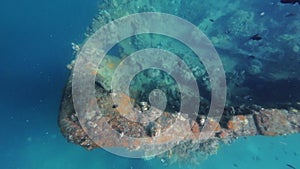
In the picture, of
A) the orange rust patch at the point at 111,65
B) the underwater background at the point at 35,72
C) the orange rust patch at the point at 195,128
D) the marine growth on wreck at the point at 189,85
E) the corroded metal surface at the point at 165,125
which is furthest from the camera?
the underwater background at the point at 35,72

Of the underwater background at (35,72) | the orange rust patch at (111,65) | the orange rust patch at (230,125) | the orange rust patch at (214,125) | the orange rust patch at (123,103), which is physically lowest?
the orange rust patch at (230,125)

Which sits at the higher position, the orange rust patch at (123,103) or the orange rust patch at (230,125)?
the orange rust patch at (123,103)

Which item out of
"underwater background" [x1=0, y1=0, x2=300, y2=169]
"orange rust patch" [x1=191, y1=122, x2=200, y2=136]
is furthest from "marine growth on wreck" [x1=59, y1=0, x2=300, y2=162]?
"underwater background" [x1=0, y1=0, x2=300, y2=169]

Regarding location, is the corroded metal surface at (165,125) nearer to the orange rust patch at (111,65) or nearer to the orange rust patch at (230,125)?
the orange rust patch at (230,125)

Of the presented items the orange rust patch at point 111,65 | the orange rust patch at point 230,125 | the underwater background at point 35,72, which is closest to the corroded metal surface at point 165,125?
the orange rust patch at point 230,125

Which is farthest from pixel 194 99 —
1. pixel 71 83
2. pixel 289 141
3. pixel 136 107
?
pixel 289 141

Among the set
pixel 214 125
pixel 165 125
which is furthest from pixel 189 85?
pixel 165 125

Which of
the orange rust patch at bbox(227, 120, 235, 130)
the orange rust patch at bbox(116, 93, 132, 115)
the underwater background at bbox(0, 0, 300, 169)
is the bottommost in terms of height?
the orange rust patch at bbox(227, 120, 235, 130)

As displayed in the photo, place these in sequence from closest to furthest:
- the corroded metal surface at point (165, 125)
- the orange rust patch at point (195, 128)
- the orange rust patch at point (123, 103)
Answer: the corroded metal surface at point (165, 125)
the orange rust patch at point (123, 103)
the orange rust patch at point (195, 128)

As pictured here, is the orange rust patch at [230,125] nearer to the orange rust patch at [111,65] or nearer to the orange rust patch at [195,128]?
the orange rust patch at [195,128]

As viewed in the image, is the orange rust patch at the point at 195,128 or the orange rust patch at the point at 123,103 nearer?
the orange rust patch at the point at 123,103

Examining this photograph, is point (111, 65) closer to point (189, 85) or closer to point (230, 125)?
point (189, 85)

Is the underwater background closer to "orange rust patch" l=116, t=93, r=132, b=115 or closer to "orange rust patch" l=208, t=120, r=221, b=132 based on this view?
"orange rust patch" l=116, t=93, r=132, b=115
